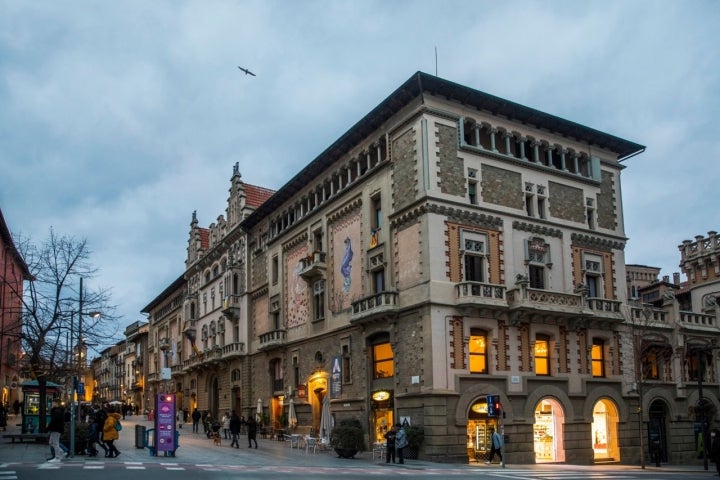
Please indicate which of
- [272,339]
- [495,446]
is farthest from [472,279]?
[272,339]

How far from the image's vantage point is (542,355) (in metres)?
37.6

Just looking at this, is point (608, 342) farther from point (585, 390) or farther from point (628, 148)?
point (628, 148)

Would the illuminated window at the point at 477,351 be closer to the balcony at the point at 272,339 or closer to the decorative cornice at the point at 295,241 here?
the decorative cornice at the point at 295,241

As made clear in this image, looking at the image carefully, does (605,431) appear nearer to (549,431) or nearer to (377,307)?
(549,431)

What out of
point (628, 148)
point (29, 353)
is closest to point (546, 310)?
point (628, 148)

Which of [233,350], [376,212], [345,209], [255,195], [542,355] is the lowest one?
[542,355]

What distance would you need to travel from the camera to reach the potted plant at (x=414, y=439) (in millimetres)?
33156

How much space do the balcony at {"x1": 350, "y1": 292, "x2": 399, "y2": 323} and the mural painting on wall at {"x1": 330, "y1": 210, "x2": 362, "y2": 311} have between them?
2403 millimetres

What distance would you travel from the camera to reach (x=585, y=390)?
38.3 metres

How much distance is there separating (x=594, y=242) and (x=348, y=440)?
57.8ft

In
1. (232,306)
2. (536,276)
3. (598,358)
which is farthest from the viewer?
(232,306)

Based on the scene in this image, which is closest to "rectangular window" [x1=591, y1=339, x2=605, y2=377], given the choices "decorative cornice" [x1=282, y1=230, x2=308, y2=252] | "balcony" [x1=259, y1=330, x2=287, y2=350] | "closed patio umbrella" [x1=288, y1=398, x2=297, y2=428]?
"closed patio umbrella" [x1=288, y1=398, x2=297, y2=428]

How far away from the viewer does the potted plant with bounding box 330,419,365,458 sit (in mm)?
33938

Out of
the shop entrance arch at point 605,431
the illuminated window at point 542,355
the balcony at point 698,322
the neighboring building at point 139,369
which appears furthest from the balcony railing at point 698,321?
the neighboring building at point 139,369
